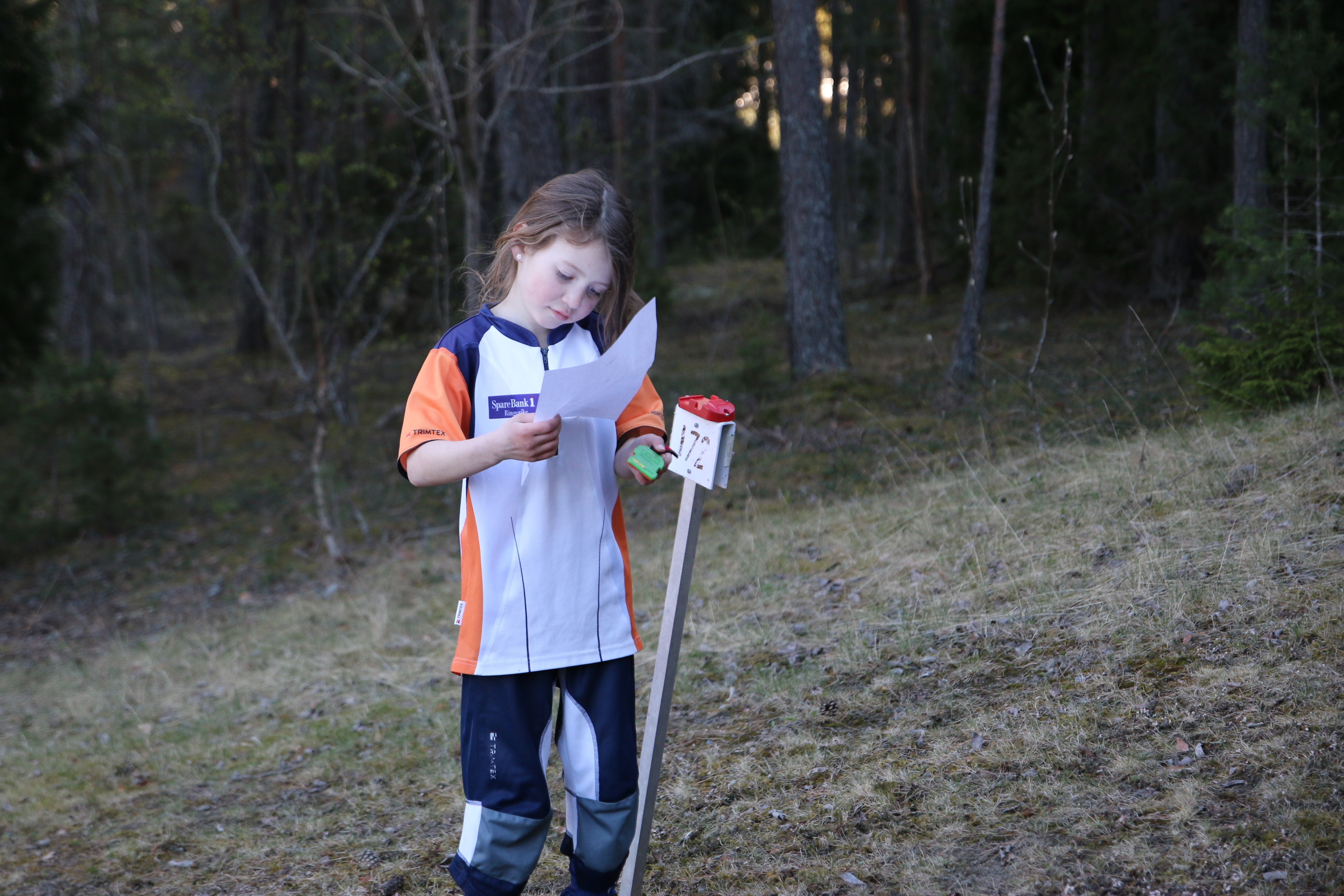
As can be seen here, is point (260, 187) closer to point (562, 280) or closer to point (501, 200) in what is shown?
point (501, 200)

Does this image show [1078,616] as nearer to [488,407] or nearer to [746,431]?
[488,407]

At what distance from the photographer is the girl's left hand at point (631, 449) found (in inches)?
89.5

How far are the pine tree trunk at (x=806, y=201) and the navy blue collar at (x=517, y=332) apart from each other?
25.6 feet

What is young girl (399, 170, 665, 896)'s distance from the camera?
2.13 m

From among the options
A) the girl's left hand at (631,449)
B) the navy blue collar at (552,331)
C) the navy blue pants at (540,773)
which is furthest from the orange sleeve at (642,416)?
the navy blue pants at (540,773)

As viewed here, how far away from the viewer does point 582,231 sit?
217 centimetres

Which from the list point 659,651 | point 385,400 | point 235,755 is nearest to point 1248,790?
point 659,651

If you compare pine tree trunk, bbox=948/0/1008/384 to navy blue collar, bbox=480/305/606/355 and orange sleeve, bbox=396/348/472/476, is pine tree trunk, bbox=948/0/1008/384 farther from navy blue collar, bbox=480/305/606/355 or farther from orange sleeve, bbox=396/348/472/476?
orange sleeve, bbox=396/348/472/476

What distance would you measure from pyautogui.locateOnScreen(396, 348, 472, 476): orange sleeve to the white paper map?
11.0 inches

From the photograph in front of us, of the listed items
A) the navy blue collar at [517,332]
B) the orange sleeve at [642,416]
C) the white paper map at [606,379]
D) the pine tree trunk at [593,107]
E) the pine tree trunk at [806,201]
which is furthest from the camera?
the pine tree trunk at [593,107]

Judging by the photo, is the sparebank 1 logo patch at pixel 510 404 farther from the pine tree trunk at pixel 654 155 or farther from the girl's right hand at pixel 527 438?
the pine tree trunk at pixel 654 155

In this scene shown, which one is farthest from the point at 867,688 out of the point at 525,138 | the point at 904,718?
the point at 525,138

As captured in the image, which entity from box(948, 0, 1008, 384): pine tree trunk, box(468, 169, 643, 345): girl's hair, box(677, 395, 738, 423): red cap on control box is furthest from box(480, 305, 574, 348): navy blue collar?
box(948, 0, 1008, 384): pine tree trunk

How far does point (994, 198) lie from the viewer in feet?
45.5
